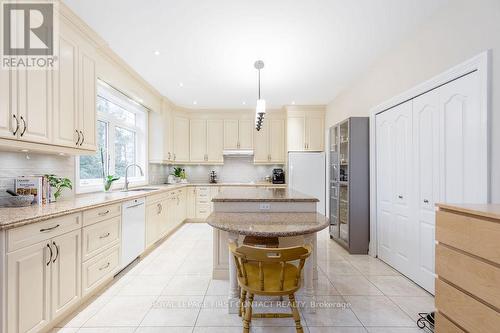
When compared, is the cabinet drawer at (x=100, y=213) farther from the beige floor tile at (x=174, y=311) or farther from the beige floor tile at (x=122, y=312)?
the beige floor tile at (x=174, y=311)

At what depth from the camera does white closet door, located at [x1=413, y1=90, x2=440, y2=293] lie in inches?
91.4

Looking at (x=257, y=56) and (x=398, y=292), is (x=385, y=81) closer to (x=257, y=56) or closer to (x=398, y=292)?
(x=257, y=56)

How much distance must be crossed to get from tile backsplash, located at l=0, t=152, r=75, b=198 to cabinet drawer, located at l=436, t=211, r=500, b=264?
3.42m

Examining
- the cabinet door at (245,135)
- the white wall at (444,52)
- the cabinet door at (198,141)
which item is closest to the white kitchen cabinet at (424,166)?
the white wall at (444,52)

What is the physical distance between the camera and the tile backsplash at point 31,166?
2.02 metres

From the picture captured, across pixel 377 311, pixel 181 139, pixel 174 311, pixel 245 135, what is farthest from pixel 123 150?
pixel 377 311

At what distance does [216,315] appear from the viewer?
204 cm

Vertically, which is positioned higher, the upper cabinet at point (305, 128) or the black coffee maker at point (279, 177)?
the upper cabinet at point (305, 128)

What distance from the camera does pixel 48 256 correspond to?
A: 5.65 ft

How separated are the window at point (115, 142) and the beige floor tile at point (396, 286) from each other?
3559 mm

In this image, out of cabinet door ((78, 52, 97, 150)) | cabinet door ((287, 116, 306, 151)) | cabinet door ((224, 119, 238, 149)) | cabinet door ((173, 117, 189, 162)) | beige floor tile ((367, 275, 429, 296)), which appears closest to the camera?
beige floor tile ((367, 275, 429, 296))

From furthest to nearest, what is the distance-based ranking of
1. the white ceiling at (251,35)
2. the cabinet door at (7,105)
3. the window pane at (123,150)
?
1. the window pane at (123,150)
2. the white ceiling at (251,35)
3. the cabinet door at (7,105)

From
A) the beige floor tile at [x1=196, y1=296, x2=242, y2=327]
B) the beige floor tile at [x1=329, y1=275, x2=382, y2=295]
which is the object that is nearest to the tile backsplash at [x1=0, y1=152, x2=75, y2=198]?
the beige floor tile at [x1=196, y1=296, x2=242, y2=327]

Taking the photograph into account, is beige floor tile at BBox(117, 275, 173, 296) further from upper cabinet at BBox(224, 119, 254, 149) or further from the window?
upper cabinet at BBox(224, 119, 254, 149)
